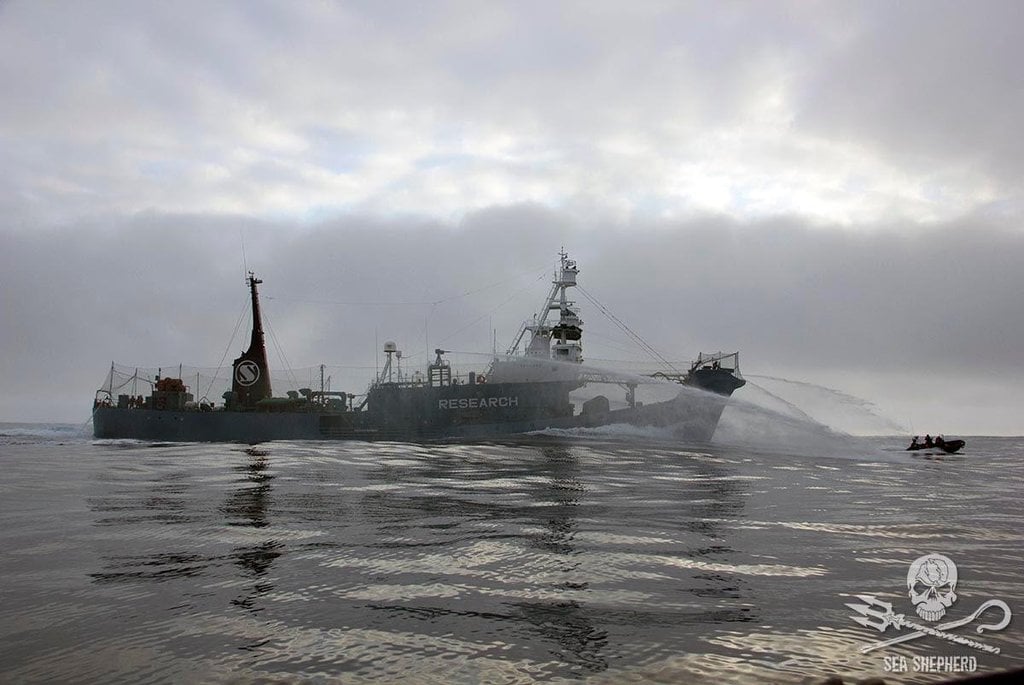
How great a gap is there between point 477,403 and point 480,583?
46233mm

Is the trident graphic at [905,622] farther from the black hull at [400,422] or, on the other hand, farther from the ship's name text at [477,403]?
the ship's name text at [477,403]

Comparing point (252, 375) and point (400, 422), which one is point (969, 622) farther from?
point (252, 375)

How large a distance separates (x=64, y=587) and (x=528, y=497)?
9.56 metres

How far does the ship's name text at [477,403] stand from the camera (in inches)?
2071

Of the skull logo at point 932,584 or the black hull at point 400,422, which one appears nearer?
the skull logo at point 932,584

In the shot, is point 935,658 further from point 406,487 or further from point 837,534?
point 406,487

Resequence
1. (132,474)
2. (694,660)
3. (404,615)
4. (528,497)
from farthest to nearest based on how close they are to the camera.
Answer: (132,474), (528,497), (404,615), (694,660)

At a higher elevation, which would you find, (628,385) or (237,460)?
(628,385)

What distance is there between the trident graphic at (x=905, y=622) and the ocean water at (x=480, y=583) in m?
0.10

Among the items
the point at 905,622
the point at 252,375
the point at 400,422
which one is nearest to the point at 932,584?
the point at 905,622

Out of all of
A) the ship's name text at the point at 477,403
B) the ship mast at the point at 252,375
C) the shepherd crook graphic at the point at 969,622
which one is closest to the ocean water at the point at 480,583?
the shepherd crook graphic at the point at 969,622

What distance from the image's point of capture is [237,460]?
27906 millimetres

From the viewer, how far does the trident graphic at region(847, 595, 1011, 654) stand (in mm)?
5434

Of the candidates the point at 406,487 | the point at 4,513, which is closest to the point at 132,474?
the point at 4,513
